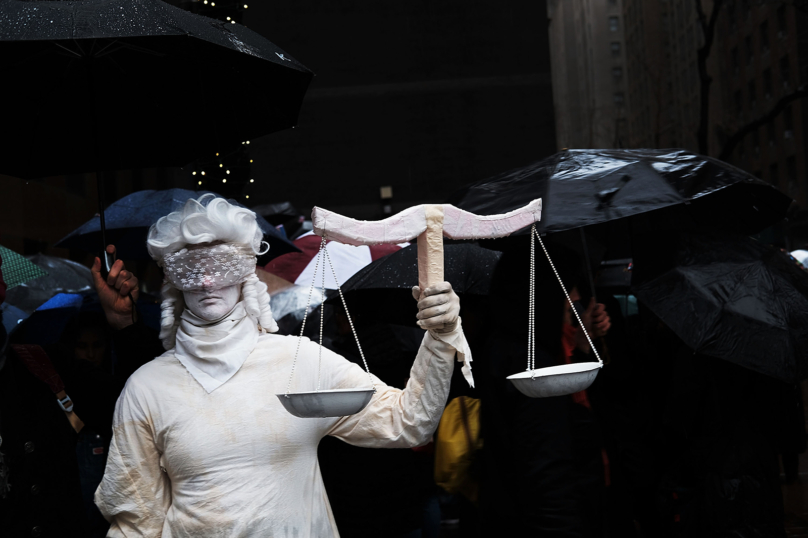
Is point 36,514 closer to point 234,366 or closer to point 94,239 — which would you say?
point 234,366

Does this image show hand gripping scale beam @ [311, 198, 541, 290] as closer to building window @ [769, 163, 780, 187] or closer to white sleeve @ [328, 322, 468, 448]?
white sleeve @ [328, 322, 468, 448]

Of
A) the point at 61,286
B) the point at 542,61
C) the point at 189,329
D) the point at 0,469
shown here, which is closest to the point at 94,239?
the point at 61,286

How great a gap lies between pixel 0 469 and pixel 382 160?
1278 centimetres

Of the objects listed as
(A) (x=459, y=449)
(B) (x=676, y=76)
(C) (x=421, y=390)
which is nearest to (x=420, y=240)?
(C) (x=421, y=390)

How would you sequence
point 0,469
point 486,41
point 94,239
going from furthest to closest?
point 486,41 < point 94,239 < point 0,469

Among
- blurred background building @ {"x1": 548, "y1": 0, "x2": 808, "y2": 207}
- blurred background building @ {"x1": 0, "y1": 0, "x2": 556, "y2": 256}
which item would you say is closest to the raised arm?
blurred background building @ {"x1": 0, "y1": 0, "x2": 556, "y2": 256}

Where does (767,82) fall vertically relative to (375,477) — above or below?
above

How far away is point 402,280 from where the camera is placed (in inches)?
182

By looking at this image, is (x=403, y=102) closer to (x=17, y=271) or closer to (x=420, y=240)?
(x=17, y=271)

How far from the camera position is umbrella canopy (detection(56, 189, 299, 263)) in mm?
5559

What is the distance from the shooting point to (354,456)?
4.28 meters

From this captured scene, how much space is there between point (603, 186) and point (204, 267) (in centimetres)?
177

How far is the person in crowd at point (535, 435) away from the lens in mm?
3445

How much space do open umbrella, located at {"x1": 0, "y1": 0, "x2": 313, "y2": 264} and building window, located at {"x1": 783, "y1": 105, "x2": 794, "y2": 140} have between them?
3152 cm
